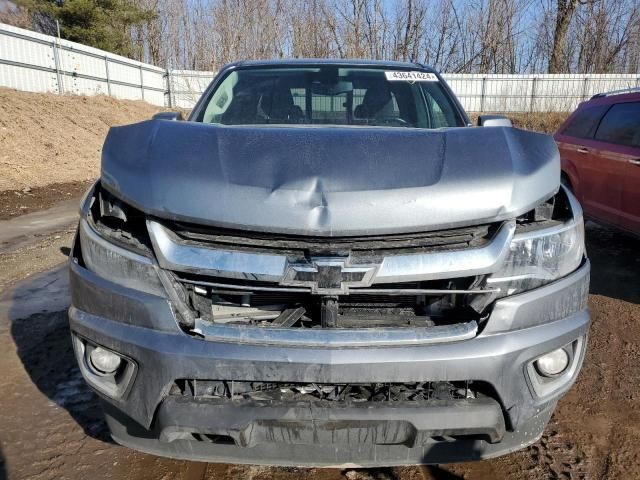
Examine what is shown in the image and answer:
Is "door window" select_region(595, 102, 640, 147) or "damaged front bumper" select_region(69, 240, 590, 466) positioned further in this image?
"door window" select_region(595, 102, 640, 147)

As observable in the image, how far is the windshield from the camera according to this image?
2.95m

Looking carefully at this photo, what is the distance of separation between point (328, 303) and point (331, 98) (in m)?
1.81

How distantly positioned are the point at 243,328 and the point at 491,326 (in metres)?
0.83

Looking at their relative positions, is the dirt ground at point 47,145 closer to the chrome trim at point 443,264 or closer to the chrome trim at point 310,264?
the chrome trim at point 310,264

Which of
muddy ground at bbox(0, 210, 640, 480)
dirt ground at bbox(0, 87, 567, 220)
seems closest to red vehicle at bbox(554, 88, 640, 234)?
muddy ground at bbox(0, 210, 640, 480)

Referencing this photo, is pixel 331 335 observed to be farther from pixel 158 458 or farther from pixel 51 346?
pixel 51 346

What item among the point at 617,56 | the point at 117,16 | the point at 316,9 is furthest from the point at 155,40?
the point at 617,56

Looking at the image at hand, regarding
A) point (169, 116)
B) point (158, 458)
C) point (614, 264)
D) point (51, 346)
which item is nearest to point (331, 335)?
point (158, 458)

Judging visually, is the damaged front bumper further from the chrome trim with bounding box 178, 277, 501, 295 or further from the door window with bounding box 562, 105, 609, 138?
the door window with bounding box 562, 105, 609, 138

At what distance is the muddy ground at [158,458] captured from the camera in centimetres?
218

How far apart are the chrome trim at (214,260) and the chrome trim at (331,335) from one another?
0.18 meters

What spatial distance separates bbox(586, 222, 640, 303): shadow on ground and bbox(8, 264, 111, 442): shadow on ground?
4.17 meters

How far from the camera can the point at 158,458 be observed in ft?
7.50

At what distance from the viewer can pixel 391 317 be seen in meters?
1.79
